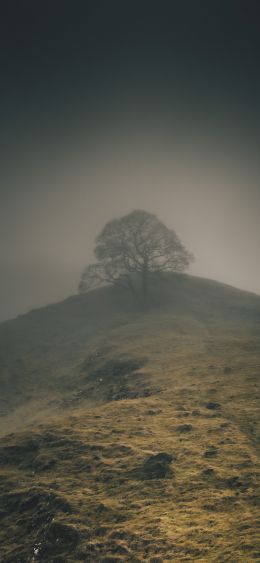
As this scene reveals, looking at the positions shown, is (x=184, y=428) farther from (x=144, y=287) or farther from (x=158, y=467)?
(x=144, y=287)

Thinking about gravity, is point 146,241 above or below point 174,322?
above

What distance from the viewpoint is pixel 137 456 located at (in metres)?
16.7

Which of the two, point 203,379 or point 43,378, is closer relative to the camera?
point 203,379

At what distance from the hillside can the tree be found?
1168 inches

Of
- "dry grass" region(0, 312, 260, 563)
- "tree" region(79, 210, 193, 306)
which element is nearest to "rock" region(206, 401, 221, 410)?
"dry grass" region(0, 312, 260, 563)

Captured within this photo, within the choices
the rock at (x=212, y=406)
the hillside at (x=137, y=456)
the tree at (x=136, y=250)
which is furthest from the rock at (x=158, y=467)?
the tree at (x=136, y=250)

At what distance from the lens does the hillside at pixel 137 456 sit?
10773mm

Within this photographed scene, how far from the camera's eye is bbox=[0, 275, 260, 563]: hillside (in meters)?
10.8

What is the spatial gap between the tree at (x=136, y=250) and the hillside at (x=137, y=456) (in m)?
29.7

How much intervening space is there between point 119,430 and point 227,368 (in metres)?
13.6

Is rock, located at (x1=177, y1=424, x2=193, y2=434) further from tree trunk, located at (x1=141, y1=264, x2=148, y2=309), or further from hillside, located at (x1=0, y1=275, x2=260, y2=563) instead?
tree trunk, located at (x1=141, y1=264, x2=148, y2=309)

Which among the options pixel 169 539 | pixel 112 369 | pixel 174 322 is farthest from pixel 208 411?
pixel 174 322

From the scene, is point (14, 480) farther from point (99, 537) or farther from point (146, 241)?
point (146, 241)

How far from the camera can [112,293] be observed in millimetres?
81938
